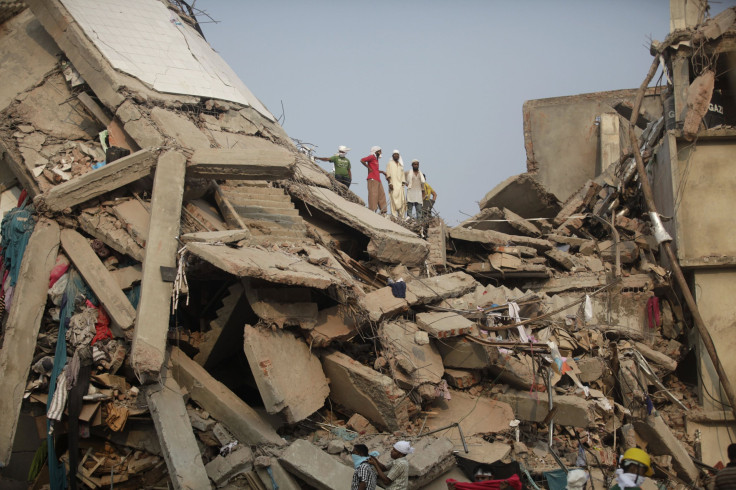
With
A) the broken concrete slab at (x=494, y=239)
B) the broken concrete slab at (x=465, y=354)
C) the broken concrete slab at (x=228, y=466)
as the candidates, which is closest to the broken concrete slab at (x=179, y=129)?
the broken concrete slab at (x=228, y=466)

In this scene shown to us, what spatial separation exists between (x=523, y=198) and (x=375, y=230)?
265 inches

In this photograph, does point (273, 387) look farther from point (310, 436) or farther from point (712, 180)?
point (712, 180)

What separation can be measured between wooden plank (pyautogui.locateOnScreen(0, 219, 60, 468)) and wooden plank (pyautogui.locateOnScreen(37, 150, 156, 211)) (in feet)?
1.15

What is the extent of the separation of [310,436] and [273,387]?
95cm

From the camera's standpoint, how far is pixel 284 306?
759 cm

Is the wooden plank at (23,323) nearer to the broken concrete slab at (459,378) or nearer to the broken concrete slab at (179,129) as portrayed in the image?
the broken concrete slab at (179,129)

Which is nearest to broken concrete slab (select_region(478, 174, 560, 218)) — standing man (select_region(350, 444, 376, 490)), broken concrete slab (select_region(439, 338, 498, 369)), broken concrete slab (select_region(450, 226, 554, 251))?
broken concrete slab (select_region(450, 226, 554, 251))

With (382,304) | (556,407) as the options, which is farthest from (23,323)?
(556,407)

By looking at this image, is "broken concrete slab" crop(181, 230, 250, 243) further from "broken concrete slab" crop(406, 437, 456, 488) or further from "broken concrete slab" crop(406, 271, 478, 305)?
"broken concrete slab" crop(406, 437, 456, 488)

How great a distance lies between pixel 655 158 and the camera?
12.2m

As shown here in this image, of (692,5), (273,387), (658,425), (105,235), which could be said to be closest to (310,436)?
(273,387)

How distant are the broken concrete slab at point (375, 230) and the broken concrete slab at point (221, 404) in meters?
3.20

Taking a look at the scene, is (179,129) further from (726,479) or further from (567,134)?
(567,134)

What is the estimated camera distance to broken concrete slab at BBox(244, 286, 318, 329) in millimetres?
7352
